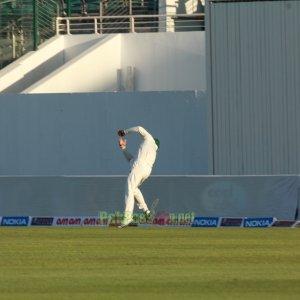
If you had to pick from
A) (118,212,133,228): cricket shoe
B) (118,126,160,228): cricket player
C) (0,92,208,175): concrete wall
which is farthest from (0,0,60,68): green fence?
(118,212,133,228): cricket shoe

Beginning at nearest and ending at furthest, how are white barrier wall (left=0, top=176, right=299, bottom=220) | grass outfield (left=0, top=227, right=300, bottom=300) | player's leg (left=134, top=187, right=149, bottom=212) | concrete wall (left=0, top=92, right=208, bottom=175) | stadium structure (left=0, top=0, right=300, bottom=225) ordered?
grass outfield (left=0, top=227, right=300, bottom=300) → player's leg (left=134, top=187, right=149, bottom=212) → white barrier wall (left=0, top=176, right=299, bottom=220) → stadium structure (left=0, top=0, right=300, bottom=225) → concrete wall (left=0, top=92, right=208, bottom=175)

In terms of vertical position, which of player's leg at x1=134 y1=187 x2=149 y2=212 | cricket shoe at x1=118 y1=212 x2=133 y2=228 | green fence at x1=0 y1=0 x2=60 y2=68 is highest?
green fence at x1=0 y1=0 x2=60 y2=68

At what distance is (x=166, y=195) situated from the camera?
24281 millimetres

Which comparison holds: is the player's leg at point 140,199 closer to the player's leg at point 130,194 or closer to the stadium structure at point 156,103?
the player's leg at point 130,194

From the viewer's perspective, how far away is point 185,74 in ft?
124

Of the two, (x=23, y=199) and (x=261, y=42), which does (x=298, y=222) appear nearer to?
(x=23, y=199)

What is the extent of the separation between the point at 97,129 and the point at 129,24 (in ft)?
22.1

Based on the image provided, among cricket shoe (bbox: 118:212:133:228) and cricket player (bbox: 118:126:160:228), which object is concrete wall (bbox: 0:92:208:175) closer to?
cricket player (bbox: 118:126:160:228)

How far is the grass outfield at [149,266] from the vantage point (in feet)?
35.6

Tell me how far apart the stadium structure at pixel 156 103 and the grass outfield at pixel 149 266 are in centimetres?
558

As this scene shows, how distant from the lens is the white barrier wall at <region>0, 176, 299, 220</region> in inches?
930

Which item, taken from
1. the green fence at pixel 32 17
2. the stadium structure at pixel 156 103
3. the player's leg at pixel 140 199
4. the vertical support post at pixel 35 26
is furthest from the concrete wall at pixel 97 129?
the player's leg at pixel 140 199

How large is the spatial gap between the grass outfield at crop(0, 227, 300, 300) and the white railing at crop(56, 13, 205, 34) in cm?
2050

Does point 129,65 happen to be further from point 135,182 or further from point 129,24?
point 135,182
